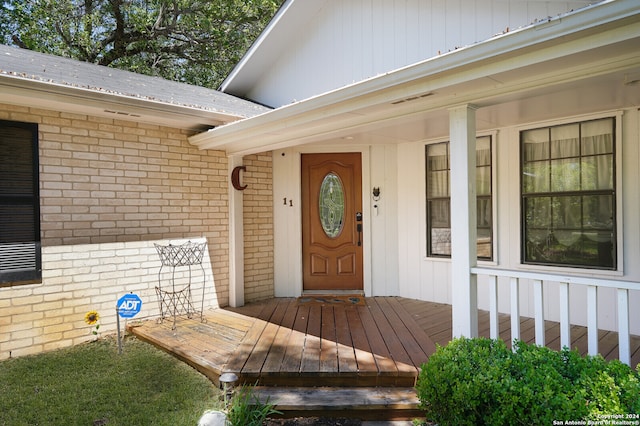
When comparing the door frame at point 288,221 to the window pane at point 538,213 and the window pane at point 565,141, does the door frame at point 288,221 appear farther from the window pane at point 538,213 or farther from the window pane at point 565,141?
the window pane at point 565,141

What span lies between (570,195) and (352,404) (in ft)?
10.9

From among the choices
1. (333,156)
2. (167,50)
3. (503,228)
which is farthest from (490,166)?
(167,50)

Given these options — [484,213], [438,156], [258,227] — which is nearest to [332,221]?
[258,227]

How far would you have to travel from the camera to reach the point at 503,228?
4.89 metres

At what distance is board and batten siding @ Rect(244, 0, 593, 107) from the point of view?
447 cm

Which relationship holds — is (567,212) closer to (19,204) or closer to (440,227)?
(440,227)

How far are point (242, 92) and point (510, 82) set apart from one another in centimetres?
532

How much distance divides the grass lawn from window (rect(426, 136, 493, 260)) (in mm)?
3546

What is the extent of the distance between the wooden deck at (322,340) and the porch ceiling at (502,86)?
2.10m

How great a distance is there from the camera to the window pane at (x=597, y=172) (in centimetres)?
414

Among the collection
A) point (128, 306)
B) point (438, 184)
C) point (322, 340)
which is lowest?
point (322, 340)

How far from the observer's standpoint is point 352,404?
9.71 feet

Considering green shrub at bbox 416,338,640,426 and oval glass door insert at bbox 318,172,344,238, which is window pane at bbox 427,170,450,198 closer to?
oval glass door insert at bbox 318,172,344,238

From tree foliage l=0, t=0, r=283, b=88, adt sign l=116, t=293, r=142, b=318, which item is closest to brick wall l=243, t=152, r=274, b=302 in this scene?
adt sign l=116, t=293, r=142, b=318
